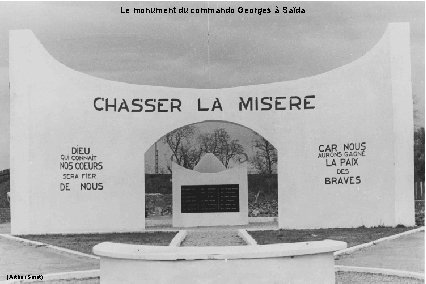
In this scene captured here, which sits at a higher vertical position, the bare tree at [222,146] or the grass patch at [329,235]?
the bare tree at [222,146]

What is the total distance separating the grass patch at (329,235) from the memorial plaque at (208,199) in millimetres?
2538

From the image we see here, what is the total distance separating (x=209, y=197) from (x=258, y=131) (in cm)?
270

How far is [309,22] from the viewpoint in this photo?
1576cm

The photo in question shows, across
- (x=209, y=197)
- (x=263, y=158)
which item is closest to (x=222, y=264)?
(x=209, y=197)

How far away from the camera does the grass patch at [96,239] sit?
13539 millimetres

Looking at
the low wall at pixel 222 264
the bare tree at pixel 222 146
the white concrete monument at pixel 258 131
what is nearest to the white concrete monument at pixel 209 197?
the white concrete monument at pixel 258 131

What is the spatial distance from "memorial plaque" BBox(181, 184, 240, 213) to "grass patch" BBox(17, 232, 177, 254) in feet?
7.17

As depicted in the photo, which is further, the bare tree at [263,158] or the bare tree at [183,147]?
the bare tree at [263,158]

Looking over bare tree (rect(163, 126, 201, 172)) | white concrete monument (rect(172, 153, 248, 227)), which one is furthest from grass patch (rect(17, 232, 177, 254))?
bare tree (rect(163, 126, 201, 172))

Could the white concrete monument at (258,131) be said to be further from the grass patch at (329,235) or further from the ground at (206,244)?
the ground at (206,244)

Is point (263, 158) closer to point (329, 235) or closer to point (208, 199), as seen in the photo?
point (208, 199)

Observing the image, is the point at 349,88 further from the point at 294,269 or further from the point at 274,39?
the point at 294,269

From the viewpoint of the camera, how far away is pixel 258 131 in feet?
54.6

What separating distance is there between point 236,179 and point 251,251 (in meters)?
12.2
